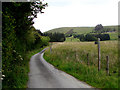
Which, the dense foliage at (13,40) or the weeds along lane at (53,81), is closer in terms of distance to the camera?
the dense foliage at (13,40)

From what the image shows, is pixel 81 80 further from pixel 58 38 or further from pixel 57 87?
pixel 58 38

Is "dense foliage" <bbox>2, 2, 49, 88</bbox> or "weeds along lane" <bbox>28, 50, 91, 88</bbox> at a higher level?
"dense foliage" <bbox>2, 2, 49, 88</bbox>

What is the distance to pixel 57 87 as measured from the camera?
8.32 meters

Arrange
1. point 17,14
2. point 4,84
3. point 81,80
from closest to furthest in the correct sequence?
point 4,84 → point 81,80 → point 17,14

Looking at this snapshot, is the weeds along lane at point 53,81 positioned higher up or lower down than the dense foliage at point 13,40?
lower down

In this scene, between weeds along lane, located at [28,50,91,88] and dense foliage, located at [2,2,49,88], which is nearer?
dense foliage, located at [2,2,49,88]

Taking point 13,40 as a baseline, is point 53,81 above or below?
below

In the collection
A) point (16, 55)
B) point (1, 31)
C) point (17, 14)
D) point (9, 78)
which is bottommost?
point (9, 78)

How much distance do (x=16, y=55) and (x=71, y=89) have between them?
229 inches

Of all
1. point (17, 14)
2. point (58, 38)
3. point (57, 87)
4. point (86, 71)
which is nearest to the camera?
point (57, 87)

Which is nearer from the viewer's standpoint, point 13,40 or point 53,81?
point 53,81

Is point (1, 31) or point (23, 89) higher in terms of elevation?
point (1, 31)

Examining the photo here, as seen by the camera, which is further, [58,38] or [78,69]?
[58,38]

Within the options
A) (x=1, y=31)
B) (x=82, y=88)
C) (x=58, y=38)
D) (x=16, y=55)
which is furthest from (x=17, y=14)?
(x=58, y=38)
